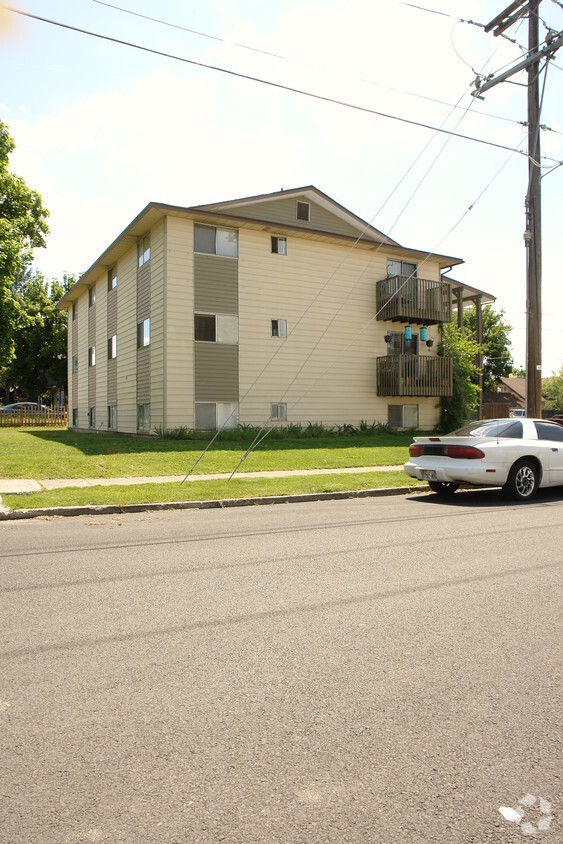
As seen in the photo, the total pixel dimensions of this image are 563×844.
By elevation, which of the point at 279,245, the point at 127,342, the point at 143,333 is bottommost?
the point at 127,342

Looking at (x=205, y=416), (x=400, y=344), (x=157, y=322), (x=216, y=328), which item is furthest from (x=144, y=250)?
A: (x=400, y=344)

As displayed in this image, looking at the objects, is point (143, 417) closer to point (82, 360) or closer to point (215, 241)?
point (215, 241)

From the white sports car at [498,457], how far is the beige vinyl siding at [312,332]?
1226 centimetres

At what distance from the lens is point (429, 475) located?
36.6 feet

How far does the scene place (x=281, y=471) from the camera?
1457 cm

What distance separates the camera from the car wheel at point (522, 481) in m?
10.9

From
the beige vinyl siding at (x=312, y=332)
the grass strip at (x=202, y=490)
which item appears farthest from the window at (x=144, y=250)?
the grass strip at (x=202, y=490)

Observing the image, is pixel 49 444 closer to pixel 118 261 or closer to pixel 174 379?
pixel 174 379

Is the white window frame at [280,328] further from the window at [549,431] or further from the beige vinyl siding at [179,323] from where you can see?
the window at [549,431]

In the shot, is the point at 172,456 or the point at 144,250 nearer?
the point at 172,456

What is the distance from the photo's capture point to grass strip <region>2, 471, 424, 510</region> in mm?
9977

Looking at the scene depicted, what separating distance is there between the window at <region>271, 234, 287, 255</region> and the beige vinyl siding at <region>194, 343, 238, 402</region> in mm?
4090

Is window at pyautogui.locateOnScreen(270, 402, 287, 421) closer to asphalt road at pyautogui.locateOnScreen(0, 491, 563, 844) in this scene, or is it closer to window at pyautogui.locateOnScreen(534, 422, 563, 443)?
window at pyautogui.locateOnScreen(534, 422, 563, 443)

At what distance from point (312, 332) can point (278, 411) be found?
3315 mm
